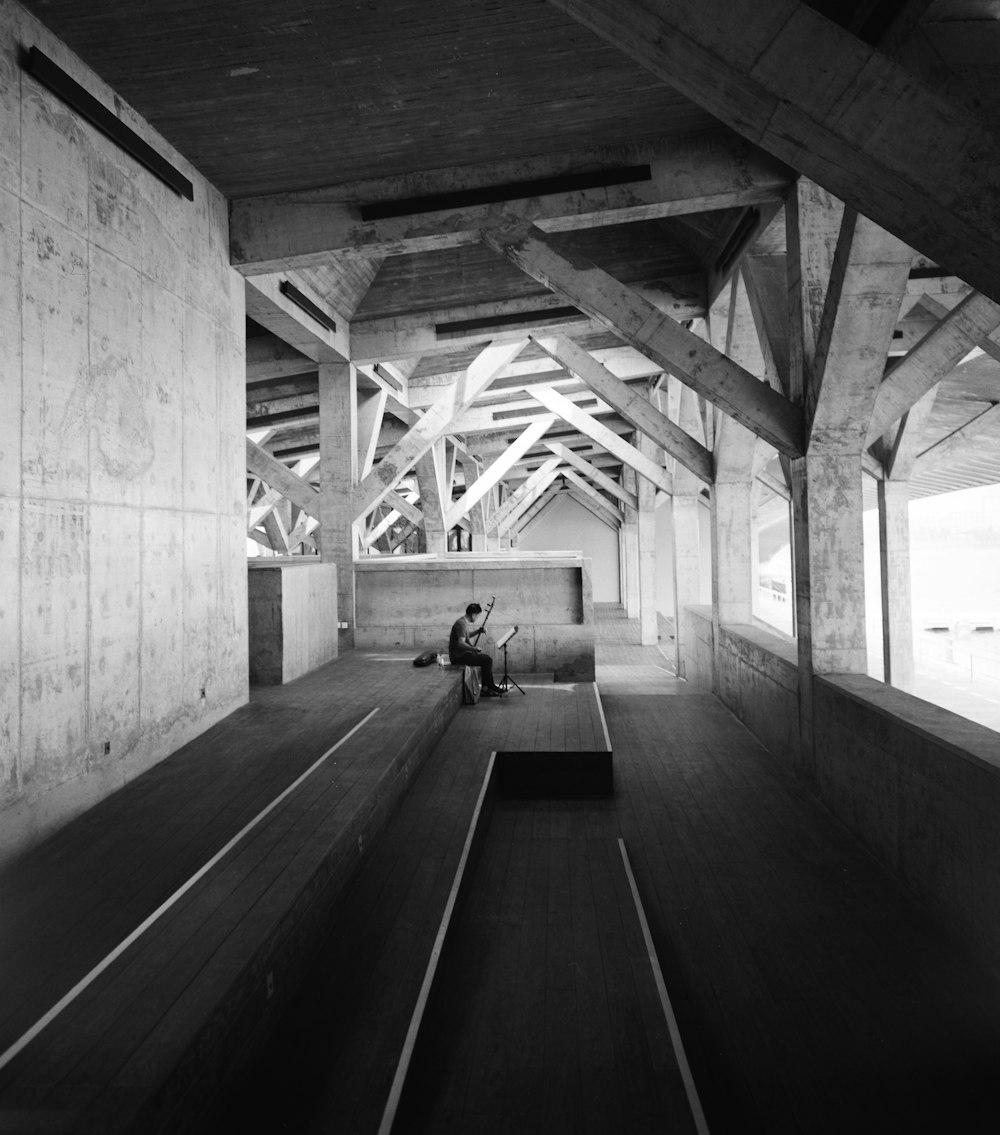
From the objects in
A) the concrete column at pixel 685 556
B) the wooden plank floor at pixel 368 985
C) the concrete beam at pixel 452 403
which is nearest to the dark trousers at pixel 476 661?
→ the wooden plank floor at pixel 368 985

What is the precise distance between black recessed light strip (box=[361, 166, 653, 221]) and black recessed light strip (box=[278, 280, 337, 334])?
104 inches

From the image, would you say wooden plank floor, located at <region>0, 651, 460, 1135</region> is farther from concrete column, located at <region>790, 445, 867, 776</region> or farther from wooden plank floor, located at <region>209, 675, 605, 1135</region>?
concrete column, located at <region>790, 445, 867, 776</region>

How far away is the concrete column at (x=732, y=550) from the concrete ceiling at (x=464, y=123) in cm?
→ 276

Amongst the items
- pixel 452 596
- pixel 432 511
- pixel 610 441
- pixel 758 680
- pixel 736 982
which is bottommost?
pixel 736 982

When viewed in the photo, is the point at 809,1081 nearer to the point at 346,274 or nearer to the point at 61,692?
the point at 61,692

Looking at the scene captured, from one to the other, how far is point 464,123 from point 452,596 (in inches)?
301

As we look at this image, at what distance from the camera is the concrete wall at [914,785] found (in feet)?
13.3

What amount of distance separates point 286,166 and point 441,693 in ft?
18.1

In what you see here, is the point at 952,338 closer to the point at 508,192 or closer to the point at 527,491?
the point at 508,192

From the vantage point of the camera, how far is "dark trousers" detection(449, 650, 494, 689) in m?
9.61

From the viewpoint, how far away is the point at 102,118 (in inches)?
216

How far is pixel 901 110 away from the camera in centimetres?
304

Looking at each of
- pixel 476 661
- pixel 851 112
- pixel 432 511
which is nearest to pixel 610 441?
pixel 432 511

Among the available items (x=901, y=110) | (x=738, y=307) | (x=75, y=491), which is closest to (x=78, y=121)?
(x=75, y=491)
